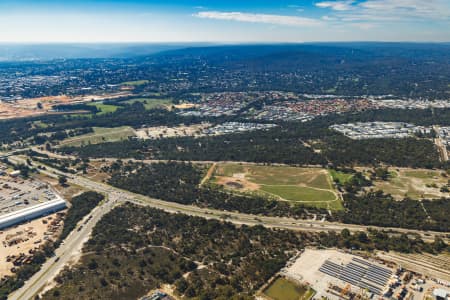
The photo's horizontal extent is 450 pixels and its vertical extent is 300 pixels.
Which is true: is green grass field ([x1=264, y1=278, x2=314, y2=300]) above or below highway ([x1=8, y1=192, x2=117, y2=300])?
above

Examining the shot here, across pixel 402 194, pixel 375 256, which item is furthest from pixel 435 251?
pixel 402 194

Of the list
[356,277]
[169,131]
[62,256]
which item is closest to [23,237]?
[62,256]

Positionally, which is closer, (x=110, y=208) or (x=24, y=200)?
(x=110, y=208)

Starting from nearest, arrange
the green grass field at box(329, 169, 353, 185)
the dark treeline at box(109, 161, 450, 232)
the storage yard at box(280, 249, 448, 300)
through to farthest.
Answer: the storage yard at box(280, 249, 448, 300) < the dark treeline at box(109, 161, 450, 232) < the green grass field at box(329, 169, 353, 185)

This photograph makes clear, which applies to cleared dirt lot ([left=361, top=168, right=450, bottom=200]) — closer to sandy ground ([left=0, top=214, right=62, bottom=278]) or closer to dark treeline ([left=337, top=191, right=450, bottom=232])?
dark treeline ([left=337, top=191, right=450, bottom=232])

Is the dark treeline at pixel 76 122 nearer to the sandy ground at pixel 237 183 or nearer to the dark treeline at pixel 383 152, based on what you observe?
the dark treeline at pixel 383 152

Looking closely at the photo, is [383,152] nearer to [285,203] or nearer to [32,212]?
[285,203]

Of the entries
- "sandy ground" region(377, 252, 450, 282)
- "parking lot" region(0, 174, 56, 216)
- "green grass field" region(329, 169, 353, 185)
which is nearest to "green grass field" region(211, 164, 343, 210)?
"green grass field" region(329, 169, 353, 185)
